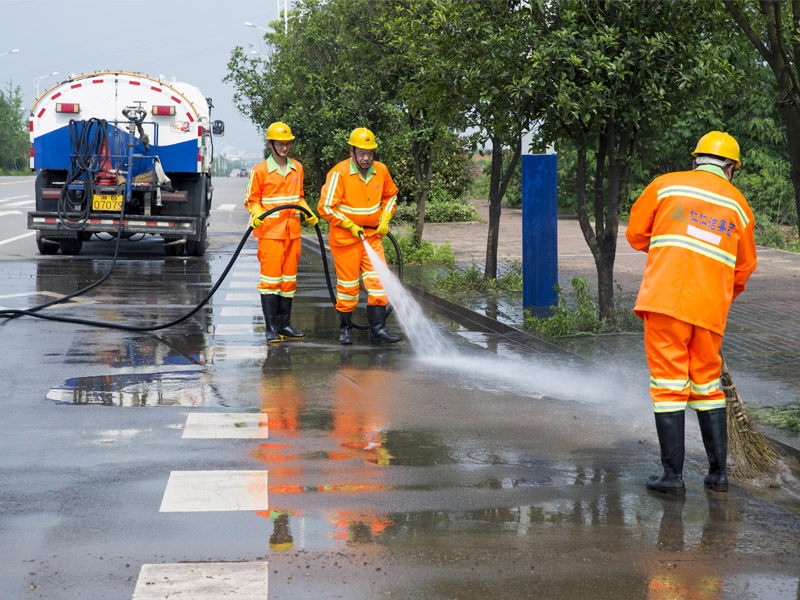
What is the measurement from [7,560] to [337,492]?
1593 millimetres

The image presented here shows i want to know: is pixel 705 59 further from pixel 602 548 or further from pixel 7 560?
pixel 7 560

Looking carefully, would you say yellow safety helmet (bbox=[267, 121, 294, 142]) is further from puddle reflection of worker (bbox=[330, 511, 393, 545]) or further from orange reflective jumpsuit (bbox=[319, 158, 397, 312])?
puddle reflection of worker (bbox=[330, 511, 393, 545])

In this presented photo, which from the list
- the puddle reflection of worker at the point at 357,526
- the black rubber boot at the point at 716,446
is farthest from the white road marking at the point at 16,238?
the black rubber boot at the point at 716,446

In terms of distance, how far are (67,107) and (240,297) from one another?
5.78 meters

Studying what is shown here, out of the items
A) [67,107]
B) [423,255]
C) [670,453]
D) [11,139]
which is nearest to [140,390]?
[670,453]

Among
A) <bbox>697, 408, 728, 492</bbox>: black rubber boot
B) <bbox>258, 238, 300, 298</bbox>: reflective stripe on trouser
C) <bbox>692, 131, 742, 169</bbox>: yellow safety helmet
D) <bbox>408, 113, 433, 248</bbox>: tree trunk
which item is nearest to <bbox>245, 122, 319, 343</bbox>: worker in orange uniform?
<bbox>258, 238, 300, 298</bbox>: reflective stripe on trouser

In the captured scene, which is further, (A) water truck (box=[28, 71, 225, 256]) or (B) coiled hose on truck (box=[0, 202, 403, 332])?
(A) water truck (box=[28, 71, 225, 256])

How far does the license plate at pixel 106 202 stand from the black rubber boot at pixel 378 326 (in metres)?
8.32

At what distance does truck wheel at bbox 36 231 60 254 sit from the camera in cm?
1773

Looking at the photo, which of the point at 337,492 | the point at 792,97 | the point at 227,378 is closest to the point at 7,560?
the point at 337,492

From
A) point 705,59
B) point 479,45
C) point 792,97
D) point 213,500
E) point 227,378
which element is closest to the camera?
point 213,500

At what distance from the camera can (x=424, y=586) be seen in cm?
393

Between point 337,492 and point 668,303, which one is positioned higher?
point 668,303

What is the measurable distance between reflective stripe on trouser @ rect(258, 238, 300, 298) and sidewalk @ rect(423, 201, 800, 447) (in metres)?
2.39
